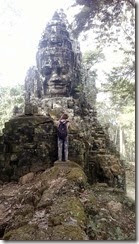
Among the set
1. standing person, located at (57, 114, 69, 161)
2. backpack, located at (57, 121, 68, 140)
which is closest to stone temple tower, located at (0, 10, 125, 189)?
standing person, located at (57, 114, 69, 161)

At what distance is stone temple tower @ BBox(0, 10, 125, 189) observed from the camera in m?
8.61

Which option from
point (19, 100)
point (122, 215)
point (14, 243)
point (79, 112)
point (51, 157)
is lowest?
point (122, 215)

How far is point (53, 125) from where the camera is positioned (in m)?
8.91

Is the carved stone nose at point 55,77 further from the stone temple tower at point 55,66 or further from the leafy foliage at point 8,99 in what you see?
the leafy foliage at point 8,99

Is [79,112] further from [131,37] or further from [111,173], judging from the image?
[131,37]

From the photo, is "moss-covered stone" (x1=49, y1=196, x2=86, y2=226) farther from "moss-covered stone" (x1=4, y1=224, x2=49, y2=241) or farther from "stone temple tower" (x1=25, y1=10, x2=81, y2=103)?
"stone temple tower" (x1=25, y1=10, x2=81, y2=103)

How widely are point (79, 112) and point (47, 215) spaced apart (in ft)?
32.8

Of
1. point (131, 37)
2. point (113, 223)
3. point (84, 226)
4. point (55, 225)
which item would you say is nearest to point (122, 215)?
point (113, 223)

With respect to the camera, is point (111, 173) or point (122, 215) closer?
point (122, 215)

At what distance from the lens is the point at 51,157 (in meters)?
8.59

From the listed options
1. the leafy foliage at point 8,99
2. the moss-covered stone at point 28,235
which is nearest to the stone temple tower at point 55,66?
the leafy foliage at point 8,99

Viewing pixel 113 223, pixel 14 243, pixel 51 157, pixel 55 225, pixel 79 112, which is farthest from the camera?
pixel 79 112

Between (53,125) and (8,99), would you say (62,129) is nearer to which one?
(53,125)

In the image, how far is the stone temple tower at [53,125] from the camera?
8609 mm
